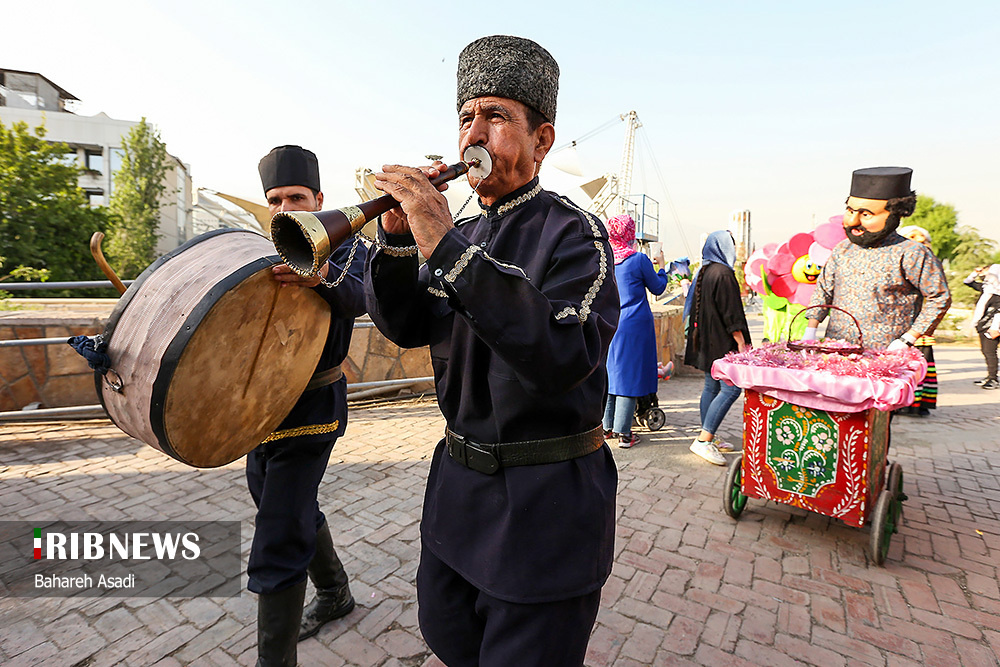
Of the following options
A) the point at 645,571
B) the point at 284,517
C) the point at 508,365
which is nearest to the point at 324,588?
the point at 284,517

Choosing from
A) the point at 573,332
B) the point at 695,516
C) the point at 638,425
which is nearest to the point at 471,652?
the point at 573,332

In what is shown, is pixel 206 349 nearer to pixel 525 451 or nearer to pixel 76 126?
pixel 525 451

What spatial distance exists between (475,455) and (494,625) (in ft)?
1.38

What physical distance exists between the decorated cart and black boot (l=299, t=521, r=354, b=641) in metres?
2.54

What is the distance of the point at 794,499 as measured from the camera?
3254 millimetres

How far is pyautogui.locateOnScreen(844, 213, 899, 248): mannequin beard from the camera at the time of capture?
3.73 m

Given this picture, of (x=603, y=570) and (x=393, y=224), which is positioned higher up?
(x=393, y=224)

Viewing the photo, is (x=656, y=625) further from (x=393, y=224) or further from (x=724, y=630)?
(x=393, y=224)

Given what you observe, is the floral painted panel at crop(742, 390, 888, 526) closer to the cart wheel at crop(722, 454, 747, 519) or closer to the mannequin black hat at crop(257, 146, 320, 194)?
the cart wheel at crop(722, 454, 747, 519)

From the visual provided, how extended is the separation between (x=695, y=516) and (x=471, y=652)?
2.78 metres

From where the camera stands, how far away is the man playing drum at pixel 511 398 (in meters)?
1.18

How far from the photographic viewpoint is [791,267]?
28.7ft

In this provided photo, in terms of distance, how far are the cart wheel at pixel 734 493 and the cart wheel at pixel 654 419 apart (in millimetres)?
2155

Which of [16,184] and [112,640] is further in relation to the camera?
[16,184]
